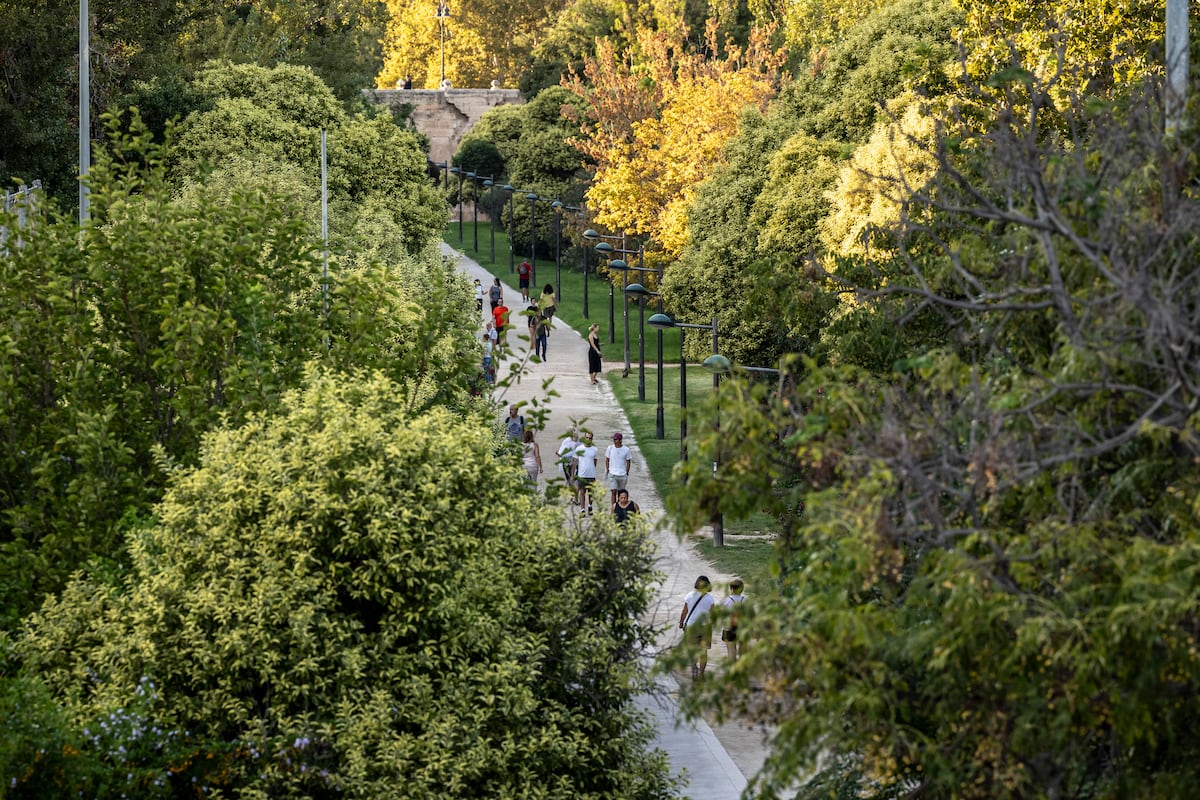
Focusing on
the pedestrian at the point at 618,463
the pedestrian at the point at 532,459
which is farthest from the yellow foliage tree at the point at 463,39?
the pedestrian at the point at 532,459

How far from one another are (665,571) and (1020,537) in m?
17.1

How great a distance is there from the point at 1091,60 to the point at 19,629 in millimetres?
15731

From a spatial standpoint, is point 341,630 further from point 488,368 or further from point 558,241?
point 558,241

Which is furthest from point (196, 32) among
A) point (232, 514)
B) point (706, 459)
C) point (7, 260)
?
point (706, 459)


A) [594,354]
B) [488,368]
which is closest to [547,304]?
[594,354]

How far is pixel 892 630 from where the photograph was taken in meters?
7.39

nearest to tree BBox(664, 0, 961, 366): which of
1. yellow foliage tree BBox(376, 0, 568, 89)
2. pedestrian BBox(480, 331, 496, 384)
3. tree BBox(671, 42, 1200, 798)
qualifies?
pedestrian BBox(480, 331, 496, 384)

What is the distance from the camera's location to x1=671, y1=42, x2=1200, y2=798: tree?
22.4 feet

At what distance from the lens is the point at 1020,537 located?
728cm

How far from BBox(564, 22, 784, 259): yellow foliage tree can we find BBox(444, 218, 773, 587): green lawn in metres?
2.77

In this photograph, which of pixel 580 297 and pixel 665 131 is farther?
pixel 580 297

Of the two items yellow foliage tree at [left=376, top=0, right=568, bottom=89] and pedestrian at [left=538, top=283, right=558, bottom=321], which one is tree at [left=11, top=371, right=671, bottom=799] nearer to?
pedestrian at [left=538, top=283, right=558, bottom=321]

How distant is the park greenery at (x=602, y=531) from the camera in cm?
720

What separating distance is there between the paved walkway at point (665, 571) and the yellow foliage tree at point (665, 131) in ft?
12.4
